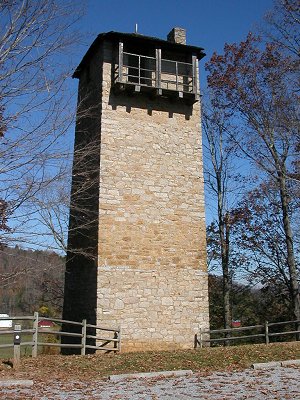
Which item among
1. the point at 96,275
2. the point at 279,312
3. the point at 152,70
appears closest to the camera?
the point at 96,275

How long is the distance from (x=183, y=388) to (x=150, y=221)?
7.31 meters

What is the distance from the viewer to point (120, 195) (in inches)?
539

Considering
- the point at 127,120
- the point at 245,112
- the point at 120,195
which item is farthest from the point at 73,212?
the point at 245,112

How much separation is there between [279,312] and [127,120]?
1245 centimetres

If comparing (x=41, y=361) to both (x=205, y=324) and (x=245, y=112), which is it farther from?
(x=245, y=112)

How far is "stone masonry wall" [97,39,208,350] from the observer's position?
13.0 meters

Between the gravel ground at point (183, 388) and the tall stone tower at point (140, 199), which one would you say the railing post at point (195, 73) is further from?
the gravel ground at point (183, 388)

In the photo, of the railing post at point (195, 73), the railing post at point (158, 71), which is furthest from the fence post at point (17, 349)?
the railing post at point (195, 73)

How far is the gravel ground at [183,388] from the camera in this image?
6348 mm

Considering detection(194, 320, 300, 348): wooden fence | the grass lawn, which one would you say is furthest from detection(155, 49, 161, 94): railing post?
the grass lawn

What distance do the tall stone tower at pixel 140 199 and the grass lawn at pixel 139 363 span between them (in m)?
2.32

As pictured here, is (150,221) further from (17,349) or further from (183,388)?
(183,388)

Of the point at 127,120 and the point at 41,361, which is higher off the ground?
the point at 127,120

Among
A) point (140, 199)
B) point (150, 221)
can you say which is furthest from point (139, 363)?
point (140, 199)
